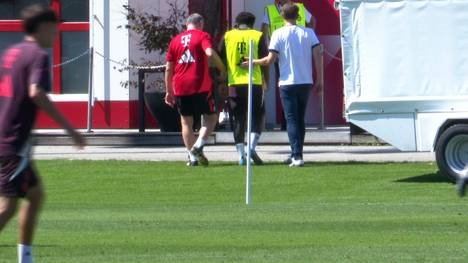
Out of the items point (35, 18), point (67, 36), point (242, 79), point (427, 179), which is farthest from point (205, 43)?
point (35, 18)

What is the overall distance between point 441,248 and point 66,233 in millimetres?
3258

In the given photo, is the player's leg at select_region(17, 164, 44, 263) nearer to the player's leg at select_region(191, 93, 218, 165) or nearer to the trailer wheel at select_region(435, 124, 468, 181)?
the trailer wheel at select_region(435, 124, 468, 181)

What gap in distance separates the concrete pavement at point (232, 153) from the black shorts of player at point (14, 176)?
9.73 meters

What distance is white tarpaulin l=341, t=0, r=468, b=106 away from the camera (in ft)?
50.3

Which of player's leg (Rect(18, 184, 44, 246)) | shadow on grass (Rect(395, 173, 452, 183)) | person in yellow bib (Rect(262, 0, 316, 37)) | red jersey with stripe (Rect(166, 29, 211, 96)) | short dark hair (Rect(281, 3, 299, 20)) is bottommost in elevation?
player's leg (Rect(18, 184, 44, 246))

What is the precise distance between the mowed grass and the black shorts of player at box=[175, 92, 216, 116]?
0.76m

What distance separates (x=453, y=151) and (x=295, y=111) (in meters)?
2.78

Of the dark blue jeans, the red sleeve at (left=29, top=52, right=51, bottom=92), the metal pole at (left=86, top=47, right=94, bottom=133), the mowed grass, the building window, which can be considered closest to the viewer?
the red sleeve at (left=29, top=52, right=51, bottom=92)

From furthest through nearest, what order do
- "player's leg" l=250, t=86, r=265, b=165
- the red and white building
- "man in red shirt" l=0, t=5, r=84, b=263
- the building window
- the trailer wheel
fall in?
the building window
the red and white building
"player's leg" l=250, t=86, r=265, b=165
the trailer wheel
"man in red shirt" l=0, t=5, r=84, b=263

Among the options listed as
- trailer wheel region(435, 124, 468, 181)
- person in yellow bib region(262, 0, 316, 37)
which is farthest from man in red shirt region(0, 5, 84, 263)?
person in yellow bib region(262, 0, 316, 37)

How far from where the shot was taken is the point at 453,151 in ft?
49.6

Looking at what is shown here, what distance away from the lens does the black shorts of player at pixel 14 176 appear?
8.89 m

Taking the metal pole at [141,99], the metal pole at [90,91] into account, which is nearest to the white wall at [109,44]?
the metal pole at [90,91]

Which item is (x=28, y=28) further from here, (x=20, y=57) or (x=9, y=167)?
(x=9, y=167)
